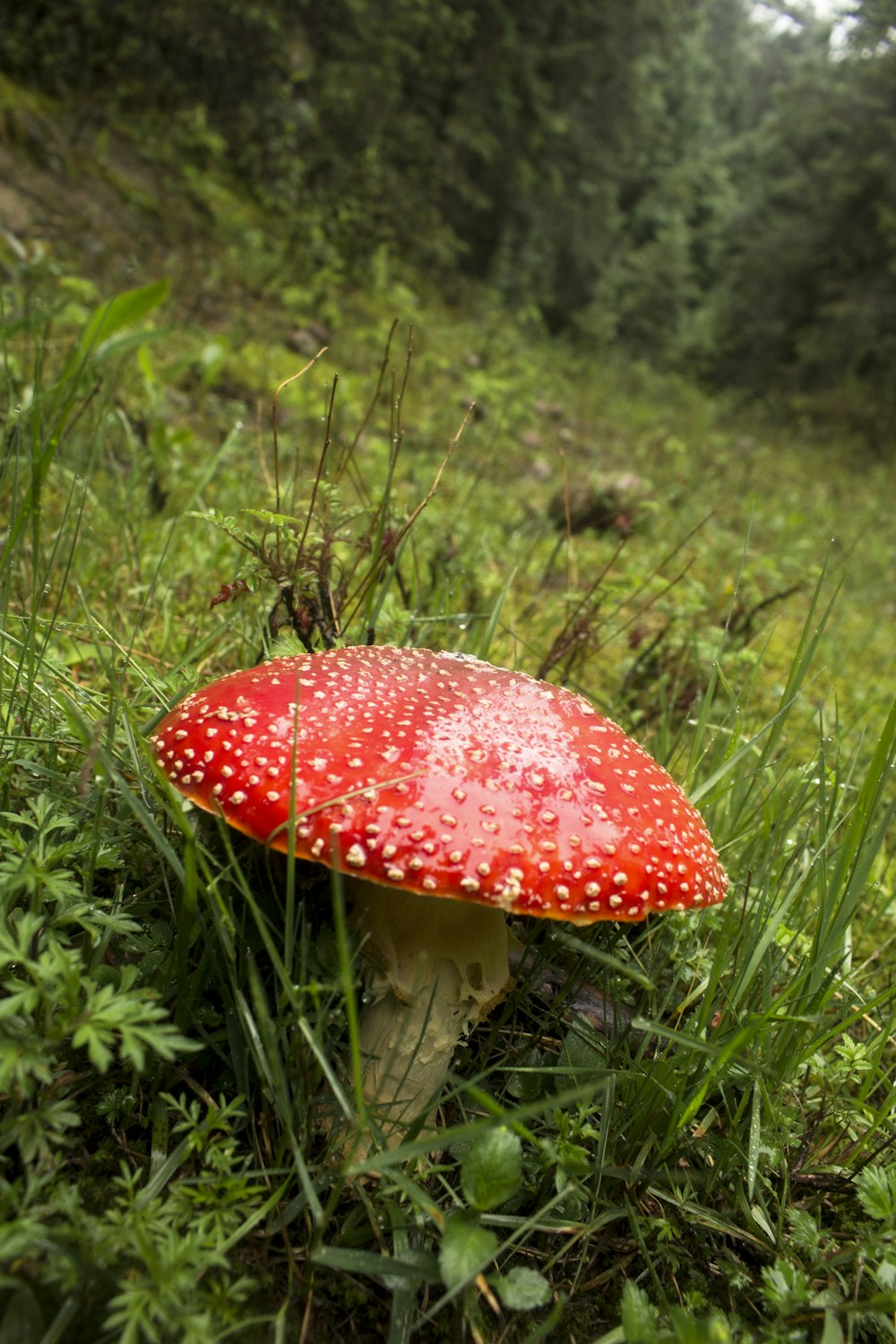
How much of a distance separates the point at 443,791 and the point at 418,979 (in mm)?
449

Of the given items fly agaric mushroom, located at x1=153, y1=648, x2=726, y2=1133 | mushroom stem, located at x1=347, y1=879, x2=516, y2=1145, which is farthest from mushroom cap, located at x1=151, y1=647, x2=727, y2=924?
mushroom stem, located at x1=347, y1=879, x2=516, y2=1145

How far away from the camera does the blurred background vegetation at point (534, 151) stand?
8961mm

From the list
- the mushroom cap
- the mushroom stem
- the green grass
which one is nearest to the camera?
the green grass

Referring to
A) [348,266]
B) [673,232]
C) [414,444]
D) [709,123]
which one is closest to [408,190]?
[348,266]

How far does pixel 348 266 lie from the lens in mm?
9914

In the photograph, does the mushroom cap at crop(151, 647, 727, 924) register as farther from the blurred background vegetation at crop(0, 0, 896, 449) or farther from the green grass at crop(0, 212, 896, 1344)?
the blurred background vegetation at crop(0, 0, 896, 449)

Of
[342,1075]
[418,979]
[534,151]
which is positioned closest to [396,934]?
[418,979]

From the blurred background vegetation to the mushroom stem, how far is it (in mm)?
8714

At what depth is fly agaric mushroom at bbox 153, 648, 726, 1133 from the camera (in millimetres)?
1153

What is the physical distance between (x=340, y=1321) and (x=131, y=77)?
11.0m

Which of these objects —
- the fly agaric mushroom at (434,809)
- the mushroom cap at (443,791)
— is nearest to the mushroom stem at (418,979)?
the fly agaric mushroom at (434,809)

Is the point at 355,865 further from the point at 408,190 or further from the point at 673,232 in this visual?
the point at 673,232

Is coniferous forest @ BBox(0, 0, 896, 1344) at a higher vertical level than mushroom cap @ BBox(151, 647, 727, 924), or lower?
lower

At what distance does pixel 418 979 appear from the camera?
1455 mm
